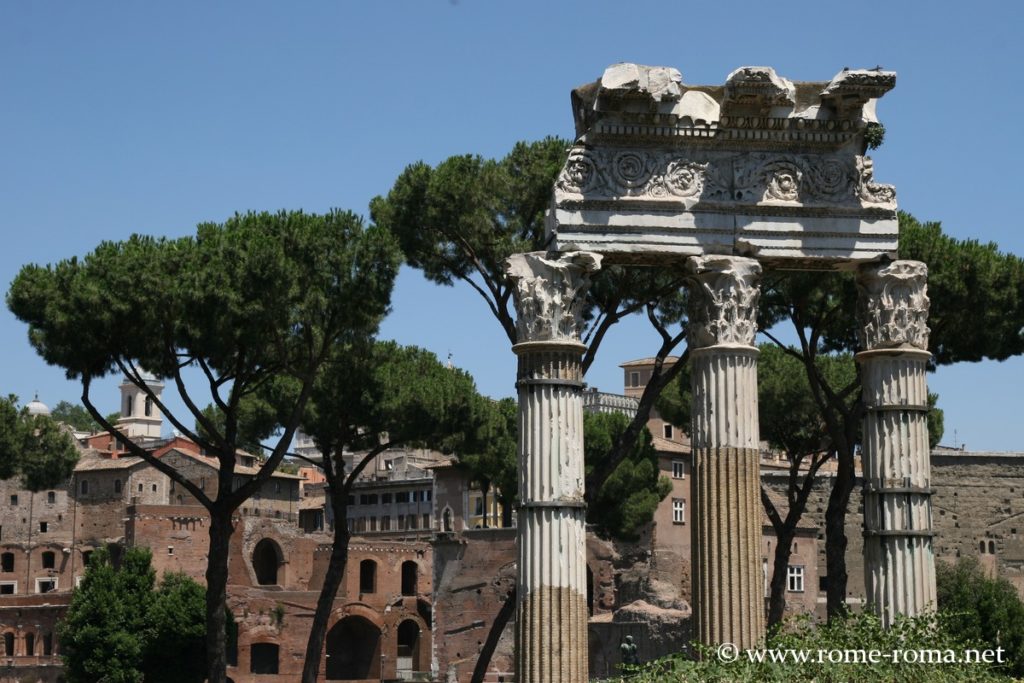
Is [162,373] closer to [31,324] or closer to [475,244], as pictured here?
[31,324]

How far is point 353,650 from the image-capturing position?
5891cm

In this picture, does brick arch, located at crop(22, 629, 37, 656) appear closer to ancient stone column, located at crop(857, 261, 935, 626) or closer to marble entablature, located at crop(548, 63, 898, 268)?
marble entablature, located at crop(548, 63, 898, 268)

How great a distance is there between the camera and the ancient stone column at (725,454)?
494 inches

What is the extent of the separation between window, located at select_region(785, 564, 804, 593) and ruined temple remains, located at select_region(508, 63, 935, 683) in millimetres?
41248

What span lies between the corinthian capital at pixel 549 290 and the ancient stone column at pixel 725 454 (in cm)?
99

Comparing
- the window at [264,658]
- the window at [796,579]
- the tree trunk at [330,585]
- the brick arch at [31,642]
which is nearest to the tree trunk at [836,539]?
the tree trunk at [330,585]

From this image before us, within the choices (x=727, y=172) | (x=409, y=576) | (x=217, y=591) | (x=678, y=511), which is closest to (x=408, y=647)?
(x=409, y=576)

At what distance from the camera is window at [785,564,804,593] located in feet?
176

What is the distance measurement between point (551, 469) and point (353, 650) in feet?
158

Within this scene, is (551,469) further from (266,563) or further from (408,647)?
(266,563)

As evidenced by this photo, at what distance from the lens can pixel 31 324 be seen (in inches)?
920

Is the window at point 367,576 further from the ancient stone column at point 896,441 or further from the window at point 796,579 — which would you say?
the ancient stone column at point 896,441

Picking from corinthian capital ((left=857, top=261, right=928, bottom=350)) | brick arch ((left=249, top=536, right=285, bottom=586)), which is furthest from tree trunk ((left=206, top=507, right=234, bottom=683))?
brick arch ((left=249, top=536, right=285, bottom=586))

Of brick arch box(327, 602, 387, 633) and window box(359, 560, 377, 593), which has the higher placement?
window box(359, 560, 377, 593)
